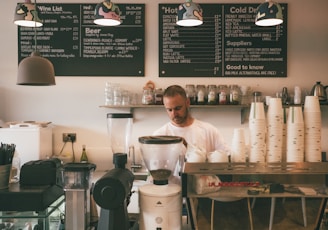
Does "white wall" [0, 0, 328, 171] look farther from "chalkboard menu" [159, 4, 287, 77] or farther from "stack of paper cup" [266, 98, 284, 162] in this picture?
"stack of paper cup" [266, 98, 284, 162]

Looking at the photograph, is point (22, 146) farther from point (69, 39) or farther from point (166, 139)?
point (166, 139)

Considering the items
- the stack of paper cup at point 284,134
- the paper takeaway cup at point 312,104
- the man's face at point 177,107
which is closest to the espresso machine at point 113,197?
the stack of paper cup at point 284,134

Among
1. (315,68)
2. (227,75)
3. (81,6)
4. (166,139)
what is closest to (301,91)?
(315,68)

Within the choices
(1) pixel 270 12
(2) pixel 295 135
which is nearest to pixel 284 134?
(2) pixel 295 135

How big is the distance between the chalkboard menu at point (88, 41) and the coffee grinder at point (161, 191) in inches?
99.1

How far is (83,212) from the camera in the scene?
1454 mm

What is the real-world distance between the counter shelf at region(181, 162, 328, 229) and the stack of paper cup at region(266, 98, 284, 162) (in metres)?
0.06

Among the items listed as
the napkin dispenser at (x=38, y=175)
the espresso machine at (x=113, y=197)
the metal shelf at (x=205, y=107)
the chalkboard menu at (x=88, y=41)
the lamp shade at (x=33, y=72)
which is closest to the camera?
the espresso machine at (x=113, y=197)

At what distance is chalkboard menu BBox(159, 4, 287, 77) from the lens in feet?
12.8

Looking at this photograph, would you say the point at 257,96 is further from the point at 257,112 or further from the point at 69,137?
the point at 257,112

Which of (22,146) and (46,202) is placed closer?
(46,202)

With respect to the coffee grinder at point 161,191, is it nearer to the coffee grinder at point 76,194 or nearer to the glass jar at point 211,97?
the coffee grinder at point 76,194

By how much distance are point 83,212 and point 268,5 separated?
1.86m

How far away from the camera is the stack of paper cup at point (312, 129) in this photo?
1.45 metres
